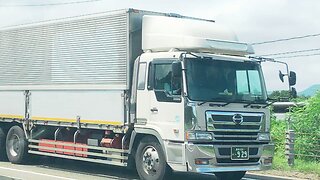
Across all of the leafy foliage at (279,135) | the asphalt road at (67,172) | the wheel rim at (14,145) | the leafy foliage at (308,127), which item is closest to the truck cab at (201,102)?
the asphalt road at (67,172)

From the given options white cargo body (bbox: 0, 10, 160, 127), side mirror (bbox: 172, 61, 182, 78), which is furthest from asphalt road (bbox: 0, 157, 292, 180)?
side mirror (bbox: 172, 61, 182, 78)

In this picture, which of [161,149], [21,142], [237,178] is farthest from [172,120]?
[21,142]

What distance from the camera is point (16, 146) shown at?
15.4m

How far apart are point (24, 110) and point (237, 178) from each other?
6089 millimetres

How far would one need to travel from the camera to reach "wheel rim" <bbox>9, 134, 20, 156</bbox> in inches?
600

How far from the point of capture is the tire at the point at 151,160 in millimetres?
10991

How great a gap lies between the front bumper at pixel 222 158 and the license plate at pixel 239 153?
0.23 feet

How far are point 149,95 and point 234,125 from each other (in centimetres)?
183

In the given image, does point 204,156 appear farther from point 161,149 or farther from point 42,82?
point 42,82

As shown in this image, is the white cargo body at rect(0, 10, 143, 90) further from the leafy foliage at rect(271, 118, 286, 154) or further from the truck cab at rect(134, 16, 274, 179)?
the leafy foliage at rect(271, 118, 286, 154)

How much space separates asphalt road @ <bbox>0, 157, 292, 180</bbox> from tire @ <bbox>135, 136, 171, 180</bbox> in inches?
51.1

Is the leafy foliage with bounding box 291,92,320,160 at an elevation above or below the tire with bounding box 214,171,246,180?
above

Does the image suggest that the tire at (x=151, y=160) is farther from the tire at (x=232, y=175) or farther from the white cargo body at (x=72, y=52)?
the tire at (x=232, y=175)

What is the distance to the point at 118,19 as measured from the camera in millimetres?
12047
